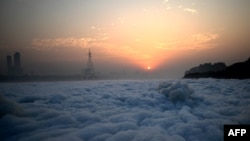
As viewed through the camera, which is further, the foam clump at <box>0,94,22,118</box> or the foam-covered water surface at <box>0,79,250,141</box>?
the foam clump at <box>0,94,22,118</box>

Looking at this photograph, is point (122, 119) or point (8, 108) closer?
point (8, 108)

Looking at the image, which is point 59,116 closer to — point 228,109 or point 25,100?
point 25,100

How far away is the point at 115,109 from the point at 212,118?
338 cm

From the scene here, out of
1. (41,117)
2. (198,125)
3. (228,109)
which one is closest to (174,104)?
(228,109)

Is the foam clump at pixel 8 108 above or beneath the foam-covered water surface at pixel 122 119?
above

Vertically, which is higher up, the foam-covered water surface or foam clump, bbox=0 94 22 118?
foam clump, bbox=0 94 22 118

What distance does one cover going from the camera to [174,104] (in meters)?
8.05

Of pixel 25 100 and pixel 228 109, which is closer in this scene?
pixel 228 109

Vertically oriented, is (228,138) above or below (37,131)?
below

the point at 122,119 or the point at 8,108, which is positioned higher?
the point at 8,108

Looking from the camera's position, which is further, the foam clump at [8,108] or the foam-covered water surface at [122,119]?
the foam clump at [8,108]

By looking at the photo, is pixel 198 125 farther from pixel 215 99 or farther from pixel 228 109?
pixel 215 99

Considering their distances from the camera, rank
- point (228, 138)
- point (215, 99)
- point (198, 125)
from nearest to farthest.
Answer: point (228, 138) → point (198, 125) → point (215, 99)

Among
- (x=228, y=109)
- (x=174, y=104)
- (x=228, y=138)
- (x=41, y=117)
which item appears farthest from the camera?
(x=174, y=104)
